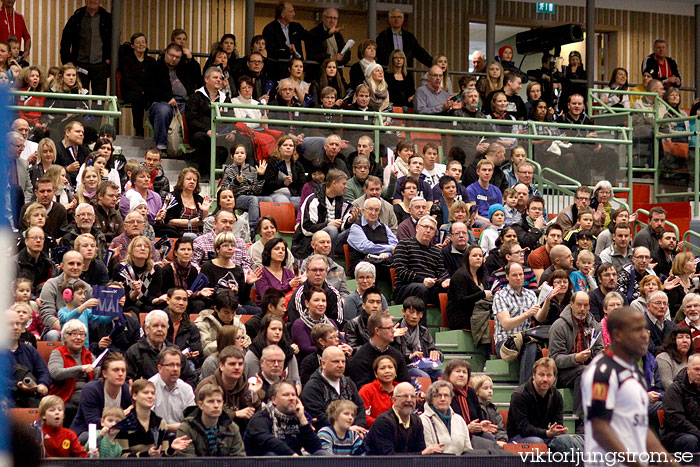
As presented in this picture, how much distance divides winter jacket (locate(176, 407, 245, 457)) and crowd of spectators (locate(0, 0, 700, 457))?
0.02 m

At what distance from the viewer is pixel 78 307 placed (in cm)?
938

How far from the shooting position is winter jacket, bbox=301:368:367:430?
8914mm

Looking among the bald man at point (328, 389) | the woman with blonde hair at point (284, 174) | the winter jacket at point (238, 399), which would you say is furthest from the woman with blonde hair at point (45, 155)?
the bald man at point (328, 389)

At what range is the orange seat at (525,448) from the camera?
9273mm

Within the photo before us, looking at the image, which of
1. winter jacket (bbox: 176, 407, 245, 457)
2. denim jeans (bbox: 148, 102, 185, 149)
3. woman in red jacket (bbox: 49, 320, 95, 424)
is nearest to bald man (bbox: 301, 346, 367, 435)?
winter jacket (bbox: 176, 407, 245, 457)

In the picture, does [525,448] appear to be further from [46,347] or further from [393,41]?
[393,41]

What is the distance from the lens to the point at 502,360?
10.9 meters

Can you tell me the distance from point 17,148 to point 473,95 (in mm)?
6267

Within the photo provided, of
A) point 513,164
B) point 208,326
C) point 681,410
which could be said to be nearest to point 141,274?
point 208,326

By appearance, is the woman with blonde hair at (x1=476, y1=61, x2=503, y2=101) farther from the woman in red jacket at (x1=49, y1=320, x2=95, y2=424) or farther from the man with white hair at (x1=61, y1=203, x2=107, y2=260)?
the woman in red jacket at (x1=49, y1=320, x2=95, y2=424)

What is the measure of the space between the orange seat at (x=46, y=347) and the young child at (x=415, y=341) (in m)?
2.93

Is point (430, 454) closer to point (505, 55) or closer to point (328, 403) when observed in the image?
point (328, 403)

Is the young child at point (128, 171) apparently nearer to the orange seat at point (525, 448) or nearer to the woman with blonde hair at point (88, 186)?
the woman with blonde hair at point (88, 186)

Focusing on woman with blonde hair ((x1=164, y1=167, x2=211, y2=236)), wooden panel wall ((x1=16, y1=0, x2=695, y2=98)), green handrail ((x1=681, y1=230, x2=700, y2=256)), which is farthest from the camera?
wooden panel wall ((x1=16, y1=0, x2=695, y2=98))
